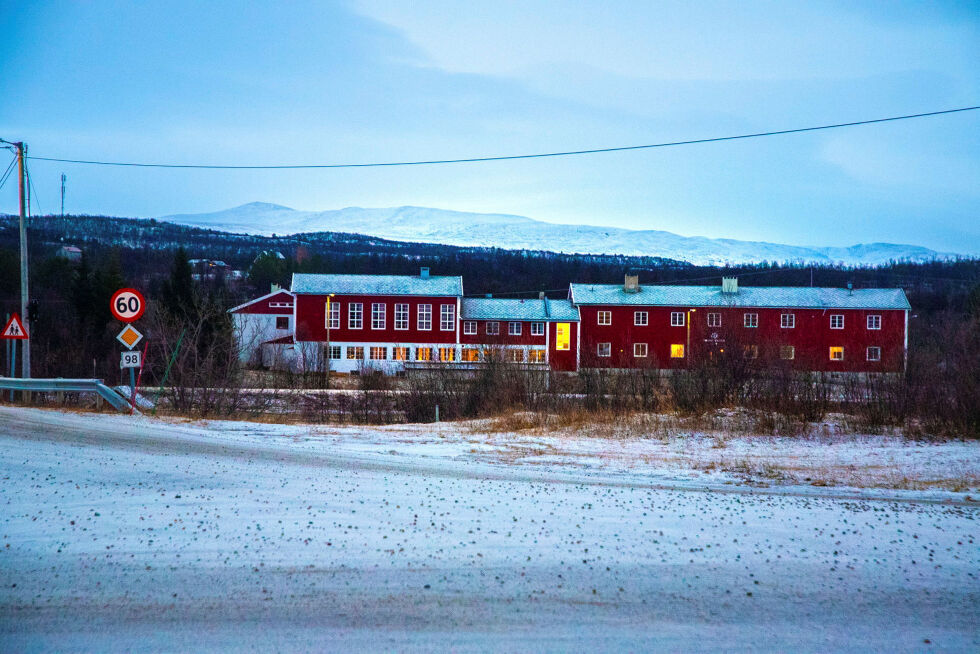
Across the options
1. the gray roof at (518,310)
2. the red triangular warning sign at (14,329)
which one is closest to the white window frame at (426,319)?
the gray roof at (518,310)

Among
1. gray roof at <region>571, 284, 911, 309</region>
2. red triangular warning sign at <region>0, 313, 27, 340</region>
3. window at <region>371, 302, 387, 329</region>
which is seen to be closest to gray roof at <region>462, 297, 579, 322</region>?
gray roof at <region>571, 284, 911, 309</region>

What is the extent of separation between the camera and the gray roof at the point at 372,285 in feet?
179

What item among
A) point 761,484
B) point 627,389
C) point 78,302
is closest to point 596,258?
point 78,302

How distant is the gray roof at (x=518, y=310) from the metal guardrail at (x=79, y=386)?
37523 millimetres

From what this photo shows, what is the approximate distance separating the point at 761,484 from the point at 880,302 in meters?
54.4

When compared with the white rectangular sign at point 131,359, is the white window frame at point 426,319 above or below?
above

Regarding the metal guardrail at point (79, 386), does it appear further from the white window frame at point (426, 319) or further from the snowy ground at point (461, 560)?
the white window frame at point (426, 319)

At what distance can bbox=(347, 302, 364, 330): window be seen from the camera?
54406 mm

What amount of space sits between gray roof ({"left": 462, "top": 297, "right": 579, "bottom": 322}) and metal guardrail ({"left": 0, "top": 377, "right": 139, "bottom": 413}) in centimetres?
3752

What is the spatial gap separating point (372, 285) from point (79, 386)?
3783cm

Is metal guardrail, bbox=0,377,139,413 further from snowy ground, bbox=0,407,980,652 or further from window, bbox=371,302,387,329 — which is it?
window, bbox=371,302,387,329

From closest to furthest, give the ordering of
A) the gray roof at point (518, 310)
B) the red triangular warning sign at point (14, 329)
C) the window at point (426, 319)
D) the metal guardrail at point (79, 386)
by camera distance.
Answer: the metal guardrail at point (79, 386)
the red triangular warning sign at point (14, 329)
the window at point (426, 319)
the gray roof at point (518, 310)

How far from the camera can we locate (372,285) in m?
55.4

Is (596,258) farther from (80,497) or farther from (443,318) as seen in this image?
(80,497)
